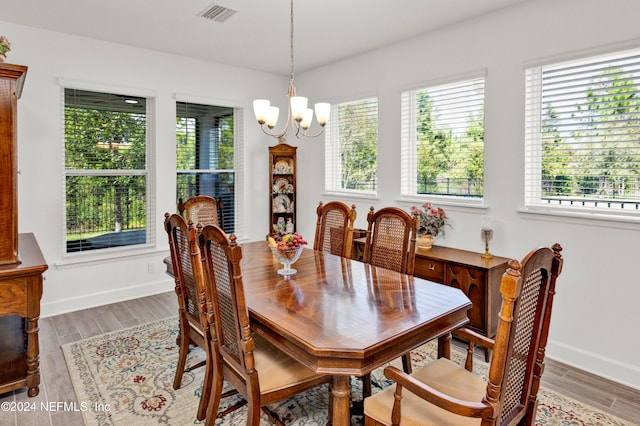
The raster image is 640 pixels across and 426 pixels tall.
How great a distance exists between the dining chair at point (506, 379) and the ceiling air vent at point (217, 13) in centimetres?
323

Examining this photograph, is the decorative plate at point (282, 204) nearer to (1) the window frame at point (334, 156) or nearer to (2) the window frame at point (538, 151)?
(1) the window frame at point (334, 156)

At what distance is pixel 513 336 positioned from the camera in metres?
1.27

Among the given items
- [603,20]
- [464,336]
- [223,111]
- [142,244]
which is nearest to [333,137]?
[223,111]

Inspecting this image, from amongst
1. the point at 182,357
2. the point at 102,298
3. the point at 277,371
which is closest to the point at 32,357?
the point at 182,357

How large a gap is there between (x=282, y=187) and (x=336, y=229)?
233 cm

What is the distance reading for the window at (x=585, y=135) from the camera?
280 centimetres

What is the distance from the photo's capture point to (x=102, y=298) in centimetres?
436

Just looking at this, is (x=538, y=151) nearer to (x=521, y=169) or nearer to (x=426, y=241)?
(x=521, y=169)

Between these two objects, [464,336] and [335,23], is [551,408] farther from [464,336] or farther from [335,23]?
[335,23]

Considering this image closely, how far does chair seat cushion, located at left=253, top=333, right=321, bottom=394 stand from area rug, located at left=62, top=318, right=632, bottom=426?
1.81 feet

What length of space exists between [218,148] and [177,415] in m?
3.65

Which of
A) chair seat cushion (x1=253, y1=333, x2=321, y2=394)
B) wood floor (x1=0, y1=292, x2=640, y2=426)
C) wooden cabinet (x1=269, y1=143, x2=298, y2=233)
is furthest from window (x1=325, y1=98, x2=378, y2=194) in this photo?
chair seat cushion (x1=253, y1=333, x2=321, y2=394)

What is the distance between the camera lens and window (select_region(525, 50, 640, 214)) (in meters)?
2.80

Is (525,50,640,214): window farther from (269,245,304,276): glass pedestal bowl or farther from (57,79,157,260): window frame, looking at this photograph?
(57,79,157,260): window frame
